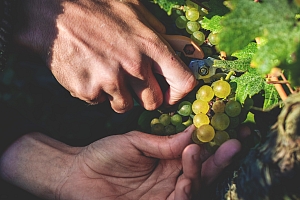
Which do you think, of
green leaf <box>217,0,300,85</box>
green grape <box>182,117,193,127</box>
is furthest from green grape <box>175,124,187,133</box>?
green leaf <box>217,0,300,85</box>

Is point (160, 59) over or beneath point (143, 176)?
over

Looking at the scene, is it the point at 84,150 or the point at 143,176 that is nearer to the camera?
the point at 143,176

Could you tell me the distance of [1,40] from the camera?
1.05m

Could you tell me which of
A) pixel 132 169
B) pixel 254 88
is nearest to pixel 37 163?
pixel 132 169

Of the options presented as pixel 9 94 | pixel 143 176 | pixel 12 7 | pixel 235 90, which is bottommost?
pixel 143 176

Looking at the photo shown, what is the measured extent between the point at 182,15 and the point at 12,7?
1.66 ft

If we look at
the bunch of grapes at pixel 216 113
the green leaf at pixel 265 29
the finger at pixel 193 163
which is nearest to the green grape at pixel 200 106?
the bunch of grapes at pixel 216 113

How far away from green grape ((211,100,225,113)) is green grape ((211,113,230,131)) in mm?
12

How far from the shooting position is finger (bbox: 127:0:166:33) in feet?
3.42

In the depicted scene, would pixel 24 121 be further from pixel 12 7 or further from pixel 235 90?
pixel 235 90

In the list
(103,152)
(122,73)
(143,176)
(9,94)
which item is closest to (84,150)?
(103,152)

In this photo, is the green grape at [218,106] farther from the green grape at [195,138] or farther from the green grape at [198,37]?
the green grape at [198,37]

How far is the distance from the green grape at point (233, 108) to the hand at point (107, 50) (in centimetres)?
12

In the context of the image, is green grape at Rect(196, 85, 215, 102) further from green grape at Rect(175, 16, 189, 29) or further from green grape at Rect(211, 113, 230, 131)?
green grape at Rect(175, 16, 189, 29)
